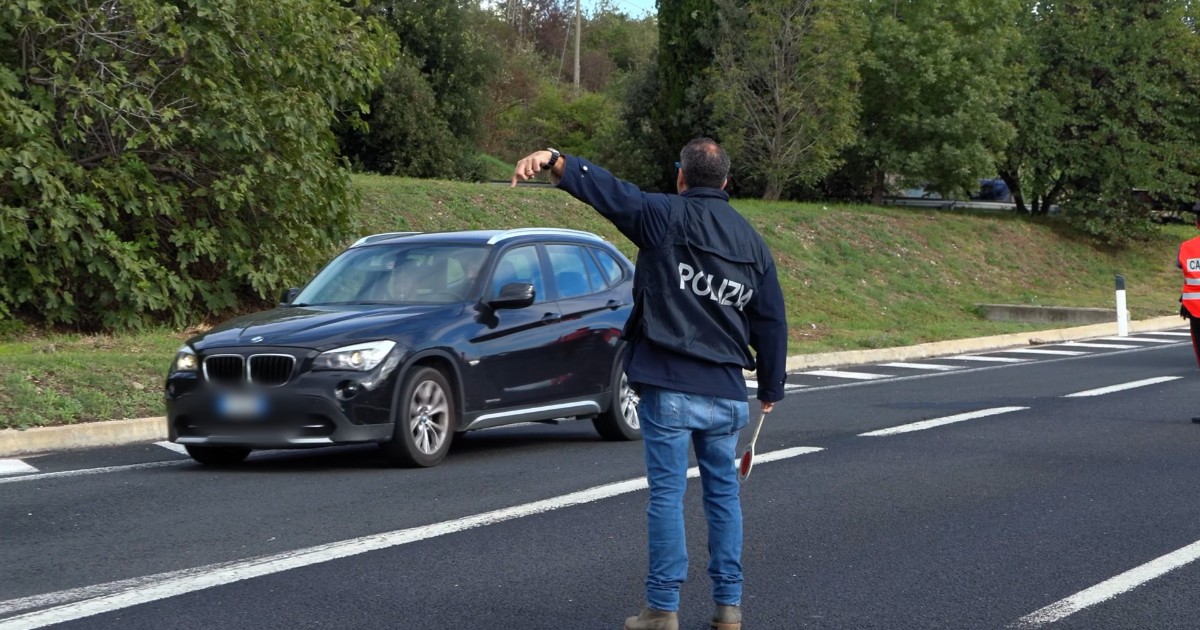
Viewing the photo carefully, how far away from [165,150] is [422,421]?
868cm

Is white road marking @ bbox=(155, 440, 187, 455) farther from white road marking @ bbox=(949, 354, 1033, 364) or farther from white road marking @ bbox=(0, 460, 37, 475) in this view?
white road marking @ bbox=(949, 354, 1033, 364)

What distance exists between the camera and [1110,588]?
594 cm

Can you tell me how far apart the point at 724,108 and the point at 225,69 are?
794 inches

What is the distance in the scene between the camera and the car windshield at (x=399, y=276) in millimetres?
9781

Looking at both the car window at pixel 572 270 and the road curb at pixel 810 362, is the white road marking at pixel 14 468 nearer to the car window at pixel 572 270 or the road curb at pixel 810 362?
the road curb at pixel 810 362

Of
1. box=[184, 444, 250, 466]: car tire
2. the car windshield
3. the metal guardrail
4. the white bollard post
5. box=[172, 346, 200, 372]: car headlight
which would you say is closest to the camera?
box=[172, 346, 200, 372]: car headlight

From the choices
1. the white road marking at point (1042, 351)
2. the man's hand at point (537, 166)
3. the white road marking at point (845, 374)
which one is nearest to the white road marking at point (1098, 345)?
the white road marking at point (1042, 351)

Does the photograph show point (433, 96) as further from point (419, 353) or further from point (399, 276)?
point (419, 353)

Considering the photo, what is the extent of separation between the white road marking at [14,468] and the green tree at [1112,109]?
32.0 metres

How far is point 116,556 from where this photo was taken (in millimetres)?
6410

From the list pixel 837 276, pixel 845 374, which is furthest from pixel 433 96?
pixel 845 374

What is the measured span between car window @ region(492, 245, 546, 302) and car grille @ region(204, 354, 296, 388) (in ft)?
5.69

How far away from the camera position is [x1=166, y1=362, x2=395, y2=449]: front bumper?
28.2 ft

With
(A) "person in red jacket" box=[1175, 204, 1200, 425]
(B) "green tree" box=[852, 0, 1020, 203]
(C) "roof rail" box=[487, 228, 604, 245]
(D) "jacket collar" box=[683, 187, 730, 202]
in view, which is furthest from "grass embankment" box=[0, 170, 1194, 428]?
(A) "person in red jacket" box=[1175, 204, 1200, 425]
